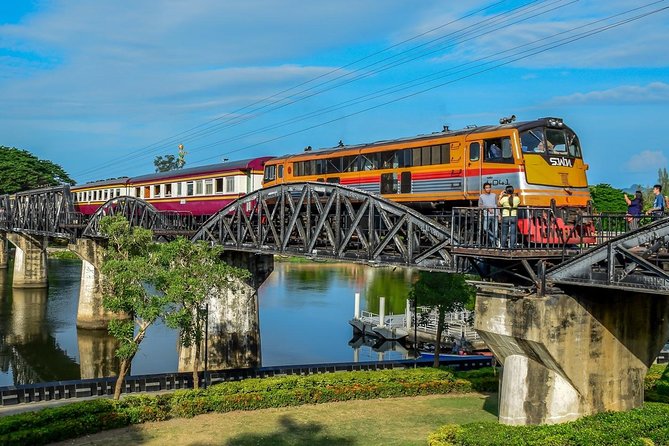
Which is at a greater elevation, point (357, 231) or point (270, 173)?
point (270, 173)

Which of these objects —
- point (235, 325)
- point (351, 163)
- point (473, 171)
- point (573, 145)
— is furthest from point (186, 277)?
point (573, 145)

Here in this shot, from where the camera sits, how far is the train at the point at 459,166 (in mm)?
25094

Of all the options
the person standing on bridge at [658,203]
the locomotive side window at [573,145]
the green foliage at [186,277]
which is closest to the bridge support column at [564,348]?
the person standing on bridge at [658,203]

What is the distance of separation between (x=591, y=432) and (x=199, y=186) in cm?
3634

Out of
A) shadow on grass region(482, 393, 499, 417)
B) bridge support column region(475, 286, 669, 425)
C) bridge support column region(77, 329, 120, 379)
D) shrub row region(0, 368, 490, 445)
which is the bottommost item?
bridge support column region(77, 329, 120, 379)

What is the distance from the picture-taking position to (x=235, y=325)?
40094 millimetres

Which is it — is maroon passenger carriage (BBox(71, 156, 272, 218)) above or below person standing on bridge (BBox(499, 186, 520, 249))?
above

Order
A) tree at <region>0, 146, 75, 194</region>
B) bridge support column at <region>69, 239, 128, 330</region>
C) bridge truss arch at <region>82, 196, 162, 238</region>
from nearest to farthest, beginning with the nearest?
bridge truss arch at <region>82, 196, 162, 238</region>
bridge support column at <region>69, 239, 128, 330</region>
tree at <region>0, 146, 75, 194</region>

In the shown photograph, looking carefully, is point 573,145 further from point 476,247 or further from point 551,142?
point 476,247

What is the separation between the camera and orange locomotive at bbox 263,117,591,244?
2506 cm

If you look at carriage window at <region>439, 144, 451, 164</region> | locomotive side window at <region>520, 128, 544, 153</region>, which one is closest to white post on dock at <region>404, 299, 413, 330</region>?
carriage window at <region>439, 144, 451, 164</region>

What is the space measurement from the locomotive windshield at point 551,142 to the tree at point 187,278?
46.8 feet

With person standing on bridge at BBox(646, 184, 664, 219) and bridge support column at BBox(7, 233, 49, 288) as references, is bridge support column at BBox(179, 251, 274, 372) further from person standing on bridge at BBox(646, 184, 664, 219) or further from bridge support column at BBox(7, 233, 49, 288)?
bridge support column at BBox(7, 233, 49, 288)

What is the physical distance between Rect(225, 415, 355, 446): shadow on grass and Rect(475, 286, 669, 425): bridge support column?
6220 mm
